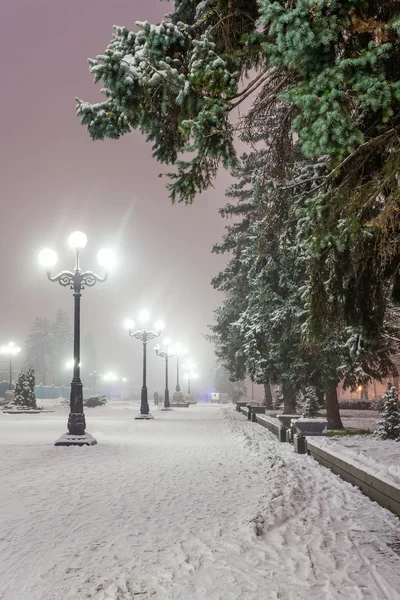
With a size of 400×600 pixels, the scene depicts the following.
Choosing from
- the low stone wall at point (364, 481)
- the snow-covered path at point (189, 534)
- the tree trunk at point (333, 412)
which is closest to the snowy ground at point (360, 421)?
the tree trunk at point (333, 412)

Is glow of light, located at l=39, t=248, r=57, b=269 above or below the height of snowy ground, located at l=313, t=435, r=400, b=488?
above

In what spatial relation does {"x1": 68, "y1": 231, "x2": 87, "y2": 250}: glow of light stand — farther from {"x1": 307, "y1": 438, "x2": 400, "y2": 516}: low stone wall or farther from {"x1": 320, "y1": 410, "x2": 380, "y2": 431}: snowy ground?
{"x1": 320, "y1": 410, "x2": 380, "y2": 431}: snowy ground

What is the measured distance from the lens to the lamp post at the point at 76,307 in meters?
14.2

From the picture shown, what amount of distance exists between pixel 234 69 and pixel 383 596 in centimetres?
551

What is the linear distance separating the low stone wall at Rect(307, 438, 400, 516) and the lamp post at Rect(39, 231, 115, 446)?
20.7 feet

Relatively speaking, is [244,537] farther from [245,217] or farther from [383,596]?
[245,217]

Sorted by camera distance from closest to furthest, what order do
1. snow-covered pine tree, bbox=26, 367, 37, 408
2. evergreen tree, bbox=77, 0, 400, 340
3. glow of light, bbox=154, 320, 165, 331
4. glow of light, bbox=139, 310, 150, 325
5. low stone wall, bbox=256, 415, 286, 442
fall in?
evergreen tree, bbox=77, 0, 400, 340 < low stone wall, bbox=256, 415, 286, 442 < glow of light, bbox=139, 310, 150, 325 < glow of light, bbox=154, 320, 165, 331 < snow-covered pine tree, bbox=26, 367, 37, 408

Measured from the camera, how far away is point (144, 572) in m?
4.52

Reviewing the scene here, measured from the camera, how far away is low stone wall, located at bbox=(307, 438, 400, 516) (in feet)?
22.5

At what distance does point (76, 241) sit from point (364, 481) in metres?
9.96

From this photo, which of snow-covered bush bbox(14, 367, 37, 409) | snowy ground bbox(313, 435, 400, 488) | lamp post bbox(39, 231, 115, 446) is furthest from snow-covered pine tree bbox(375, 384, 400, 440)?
snow-covered bush bbox(14, 367, 37, 409)

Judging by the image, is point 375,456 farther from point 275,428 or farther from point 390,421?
point 275,428

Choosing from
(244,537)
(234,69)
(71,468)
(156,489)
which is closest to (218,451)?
(71,468)

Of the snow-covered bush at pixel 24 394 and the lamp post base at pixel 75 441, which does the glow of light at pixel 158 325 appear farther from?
the lamp post base at pixel 75 441
